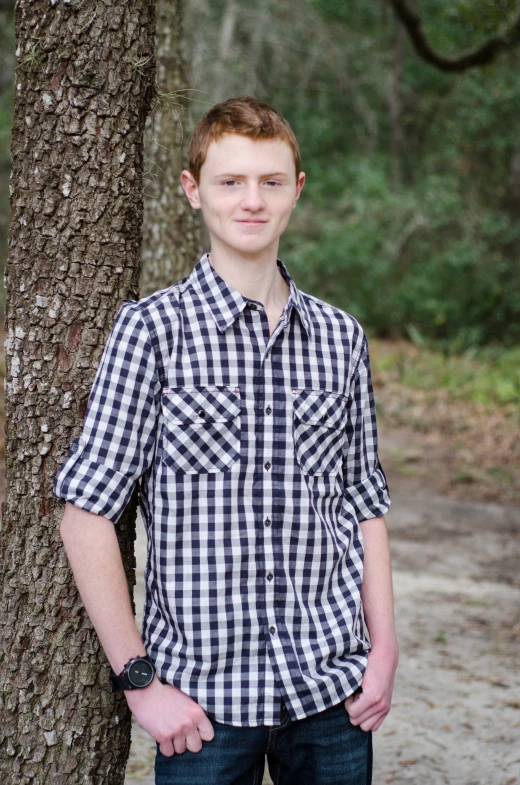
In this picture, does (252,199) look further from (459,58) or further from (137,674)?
(459,58)

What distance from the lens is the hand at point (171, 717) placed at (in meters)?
1.79

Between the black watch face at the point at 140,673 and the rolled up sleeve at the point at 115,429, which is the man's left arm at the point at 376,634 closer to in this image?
the black watch face at the point at 140,673

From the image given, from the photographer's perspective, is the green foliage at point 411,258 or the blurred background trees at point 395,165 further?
the green foliage at point 411,258

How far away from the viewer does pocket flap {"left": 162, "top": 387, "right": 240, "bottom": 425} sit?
6.15 feet

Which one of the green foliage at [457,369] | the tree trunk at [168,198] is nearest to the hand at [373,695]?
the tree trunk at [168,198]

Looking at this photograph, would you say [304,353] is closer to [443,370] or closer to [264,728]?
[264,728]

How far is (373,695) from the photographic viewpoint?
76.1 inches

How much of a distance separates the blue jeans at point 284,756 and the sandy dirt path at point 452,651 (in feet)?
5.41

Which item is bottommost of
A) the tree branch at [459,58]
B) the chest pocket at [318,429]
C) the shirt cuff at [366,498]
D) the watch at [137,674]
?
the watch at [137,674]

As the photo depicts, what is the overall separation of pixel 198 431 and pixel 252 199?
0.53 m

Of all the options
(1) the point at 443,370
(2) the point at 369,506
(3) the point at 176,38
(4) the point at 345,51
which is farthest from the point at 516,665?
(4) the point at 345,51

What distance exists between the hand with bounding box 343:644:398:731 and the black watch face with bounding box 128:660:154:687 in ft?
1.50

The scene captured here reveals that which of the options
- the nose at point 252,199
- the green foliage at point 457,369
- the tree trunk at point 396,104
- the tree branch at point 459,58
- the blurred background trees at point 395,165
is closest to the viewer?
the nose at point 252,199

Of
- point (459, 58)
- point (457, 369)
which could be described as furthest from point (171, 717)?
point (457, 369)
